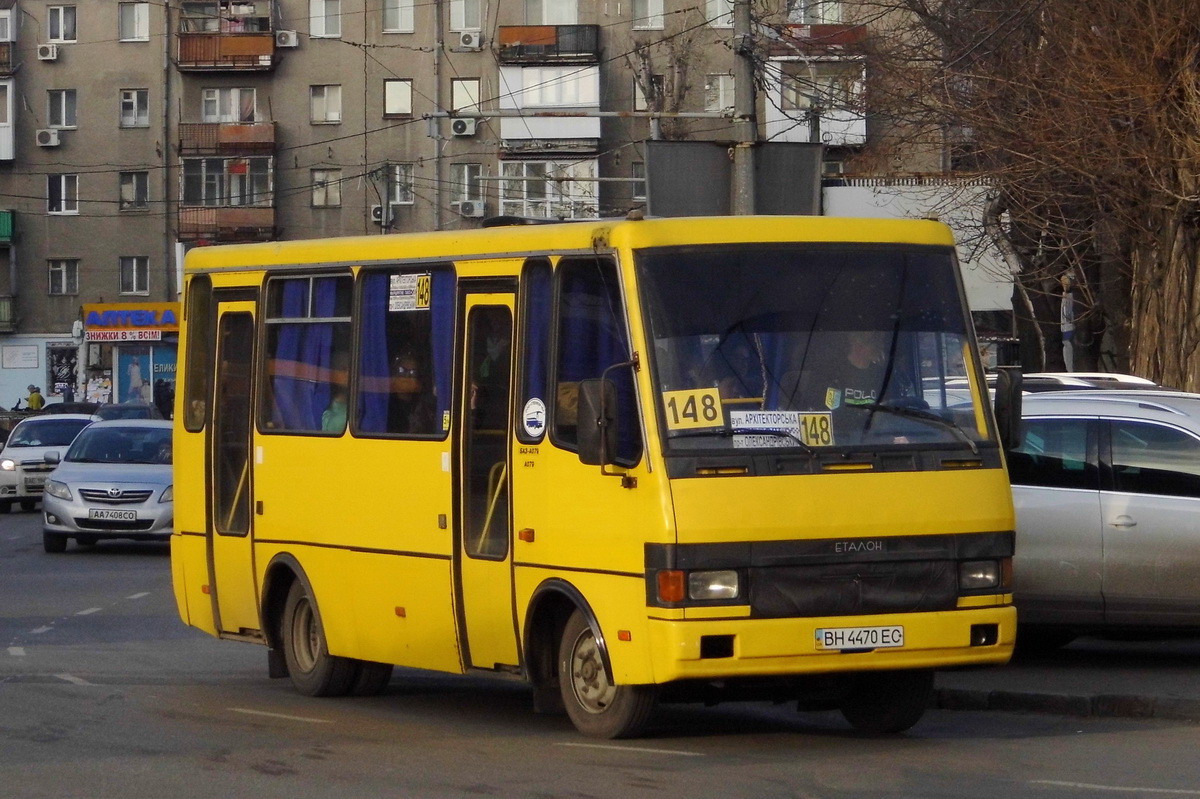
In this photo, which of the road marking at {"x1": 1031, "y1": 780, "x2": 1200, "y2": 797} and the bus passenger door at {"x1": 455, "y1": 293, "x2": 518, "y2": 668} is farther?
the bus passenger door at {"x1": 455, "y1": 293, "x2": 518, "y2": 668}

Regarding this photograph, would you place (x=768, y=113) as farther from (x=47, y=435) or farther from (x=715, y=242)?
(x=715, y=242)

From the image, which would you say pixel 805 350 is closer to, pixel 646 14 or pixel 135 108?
pixel 646 14

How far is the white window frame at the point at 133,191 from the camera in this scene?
67688 mm

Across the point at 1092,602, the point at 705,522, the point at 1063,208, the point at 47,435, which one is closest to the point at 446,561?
the point at 705,522

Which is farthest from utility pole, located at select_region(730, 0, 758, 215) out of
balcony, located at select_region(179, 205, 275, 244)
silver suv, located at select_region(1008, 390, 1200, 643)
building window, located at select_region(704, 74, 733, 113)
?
balcony, located at select_region(179, 205, 275, 244)

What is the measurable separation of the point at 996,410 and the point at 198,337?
5.79m

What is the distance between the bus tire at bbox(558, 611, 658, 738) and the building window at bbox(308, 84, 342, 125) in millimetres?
58199

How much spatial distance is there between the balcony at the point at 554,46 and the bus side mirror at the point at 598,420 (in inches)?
2192

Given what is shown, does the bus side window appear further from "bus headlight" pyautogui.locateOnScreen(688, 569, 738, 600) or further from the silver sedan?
the silver sedan

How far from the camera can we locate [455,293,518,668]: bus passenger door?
32.8ft

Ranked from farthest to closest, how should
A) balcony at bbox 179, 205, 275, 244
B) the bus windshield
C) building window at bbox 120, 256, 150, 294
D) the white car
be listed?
building window at bbox 120, 256, 150, 294
balcony at bbox 179, 205, 275, 244
the white car
the bus windshield

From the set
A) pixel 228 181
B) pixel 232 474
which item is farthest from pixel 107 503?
pixel 228 181

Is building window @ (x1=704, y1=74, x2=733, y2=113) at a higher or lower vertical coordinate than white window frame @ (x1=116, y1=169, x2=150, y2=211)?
higher

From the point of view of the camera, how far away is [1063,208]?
75.2 feet
